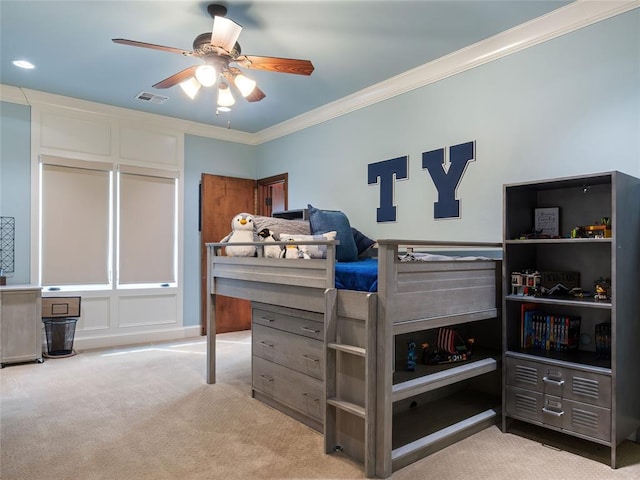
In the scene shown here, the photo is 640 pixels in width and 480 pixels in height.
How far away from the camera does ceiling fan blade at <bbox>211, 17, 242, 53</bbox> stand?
2.28 metres

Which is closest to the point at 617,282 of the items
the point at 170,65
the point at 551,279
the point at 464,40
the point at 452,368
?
the point at 551,279

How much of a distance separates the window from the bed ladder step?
343 cm

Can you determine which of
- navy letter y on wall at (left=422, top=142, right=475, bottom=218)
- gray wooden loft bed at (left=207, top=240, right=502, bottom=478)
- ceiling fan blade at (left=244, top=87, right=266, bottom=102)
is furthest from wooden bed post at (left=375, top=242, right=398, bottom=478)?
ceiling fan blade at (left=244, top=87, right=266, bottom=102)

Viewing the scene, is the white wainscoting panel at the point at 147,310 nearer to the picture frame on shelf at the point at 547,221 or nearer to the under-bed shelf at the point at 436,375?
the under-bed shelf at the point at 436,375

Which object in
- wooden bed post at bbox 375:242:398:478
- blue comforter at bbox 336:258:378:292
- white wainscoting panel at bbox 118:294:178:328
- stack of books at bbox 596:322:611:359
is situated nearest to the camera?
wooden bed post at bbox 375:242:398:478

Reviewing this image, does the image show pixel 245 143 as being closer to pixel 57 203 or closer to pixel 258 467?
pixel 57 203

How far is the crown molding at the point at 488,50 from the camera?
2543mm

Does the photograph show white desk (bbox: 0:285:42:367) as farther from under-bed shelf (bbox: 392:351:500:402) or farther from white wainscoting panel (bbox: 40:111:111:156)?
under-bed shelf (bbox: 392:351:500:402)

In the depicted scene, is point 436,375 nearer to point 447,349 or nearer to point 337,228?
point 447,349

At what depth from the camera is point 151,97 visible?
4.33m

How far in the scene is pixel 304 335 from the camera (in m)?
2.65

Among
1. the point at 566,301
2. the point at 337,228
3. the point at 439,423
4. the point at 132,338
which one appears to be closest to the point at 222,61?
the point at 337,228

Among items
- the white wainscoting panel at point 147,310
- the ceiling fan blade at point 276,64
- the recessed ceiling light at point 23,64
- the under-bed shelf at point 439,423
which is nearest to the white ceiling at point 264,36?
the recessed ceiling light at point 23,64

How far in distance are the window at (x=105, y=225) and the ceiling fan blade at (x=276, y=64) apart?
2.78 metres
